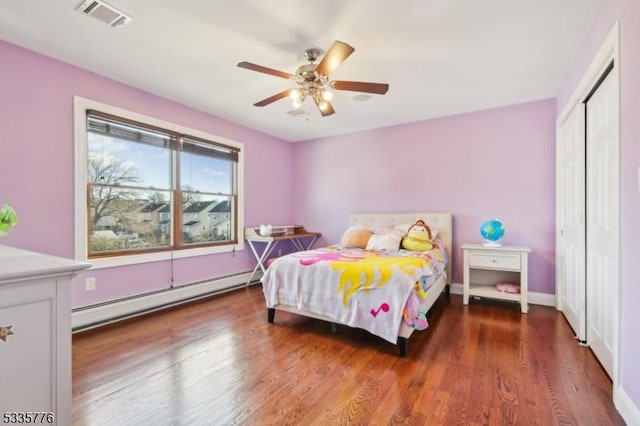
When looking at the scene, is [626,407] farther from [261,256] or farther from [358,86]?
[261,256]

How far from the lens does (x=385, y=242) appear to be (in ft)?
11.5

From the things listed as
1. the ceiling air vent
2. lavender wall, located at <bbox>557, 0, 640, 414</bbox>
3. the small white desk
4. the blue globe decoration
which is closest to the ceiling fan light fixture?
the ceiling air vent

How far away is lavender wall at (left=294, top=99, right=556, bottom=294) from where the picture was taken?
3.44 m

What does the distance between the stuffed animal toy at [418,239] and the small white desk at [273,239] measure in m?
1.78

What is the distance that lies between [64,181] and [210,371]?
7.04 ft

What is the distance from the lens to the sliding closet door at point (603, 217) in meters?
1.75

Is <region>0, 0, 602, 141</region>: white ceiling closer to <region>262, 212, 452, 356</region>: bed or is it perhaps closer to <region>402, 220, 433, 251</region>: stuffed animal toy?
<region>402, 220, 433, 251</region>: stuffed animal toy

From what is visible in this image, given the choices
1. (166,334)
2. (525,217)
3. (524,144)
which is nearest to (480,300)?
(525,217)

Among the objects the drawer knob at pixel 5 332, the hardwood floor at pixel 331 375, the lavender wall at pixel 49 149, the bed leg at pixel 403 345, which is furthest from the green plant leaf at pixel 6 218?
the bed leg at pixel 403 345

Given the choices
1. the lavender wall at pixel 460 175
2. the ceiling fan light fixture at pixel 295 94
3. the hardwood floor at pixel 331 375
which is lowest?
the hardwood floor at pixel 331 375

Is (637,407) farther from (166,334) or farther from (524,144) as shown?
(166,334)

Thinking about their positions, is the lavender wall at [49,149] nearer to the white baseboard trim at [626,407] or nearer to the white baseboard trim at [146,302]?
the white baseboard trim at [146,302]

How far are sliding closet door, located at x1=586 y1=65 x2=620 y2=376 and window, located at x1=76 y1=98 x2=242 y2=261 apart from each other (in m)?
3.85

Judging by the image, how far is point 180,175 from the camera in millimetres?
3660
